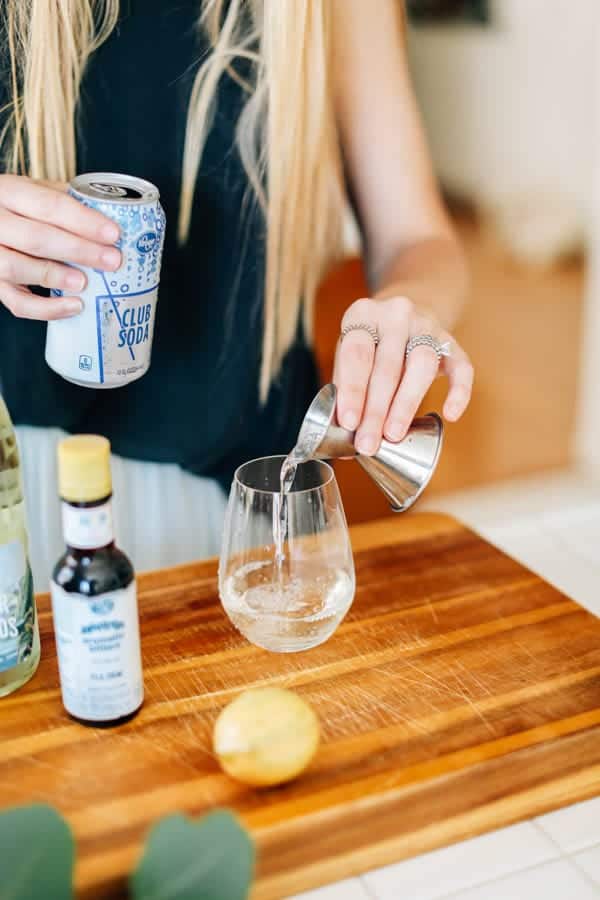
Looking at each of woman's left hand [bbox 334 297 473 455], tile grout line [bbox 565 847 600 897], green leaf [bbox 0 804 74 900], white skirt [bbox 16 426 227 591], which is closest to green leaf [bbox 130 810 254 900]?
green leaf [bbox 0 804 74 900]

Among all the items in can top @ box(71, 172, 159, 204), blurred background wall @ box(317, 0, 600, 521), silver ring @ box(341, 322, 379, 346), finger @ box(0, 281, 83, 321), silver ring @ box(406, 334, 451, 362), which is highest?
can top @ box(71, 172, 159, 204)

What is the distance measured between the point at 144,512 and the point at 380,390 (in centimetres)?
50

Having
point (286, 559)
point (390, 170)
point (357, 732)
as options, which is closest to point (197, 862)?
point (357, 732)

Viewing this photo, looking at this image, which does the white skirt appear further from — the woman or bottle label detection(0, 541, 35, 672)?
bottle label detection(0, 541, 35, 672)

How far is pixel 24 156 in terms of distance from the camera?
109 cm

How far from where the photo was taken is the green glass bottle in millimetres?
802

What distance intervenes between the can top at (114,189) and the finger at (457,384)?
12.8 inches

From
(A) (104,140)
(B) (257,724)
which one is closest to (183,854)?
(B) (257,724)

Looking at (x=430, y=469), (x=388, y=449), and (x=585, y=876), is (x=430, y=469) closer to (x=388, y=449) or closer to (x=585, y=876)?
(x=388, y=449)

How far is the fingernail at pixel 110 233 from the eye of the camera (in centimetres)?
81

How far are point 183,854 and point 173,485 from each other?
2.26ft

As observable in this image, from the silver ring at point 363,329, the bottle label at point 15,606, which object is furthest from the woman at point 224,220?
the bottle label at point 15,606

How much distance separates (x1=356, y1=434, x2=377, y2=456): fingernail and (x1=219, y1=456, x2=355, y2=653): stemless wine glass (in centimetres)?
4

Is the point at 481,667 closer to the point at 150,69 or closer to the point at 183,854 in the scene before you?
the point at 183,854
